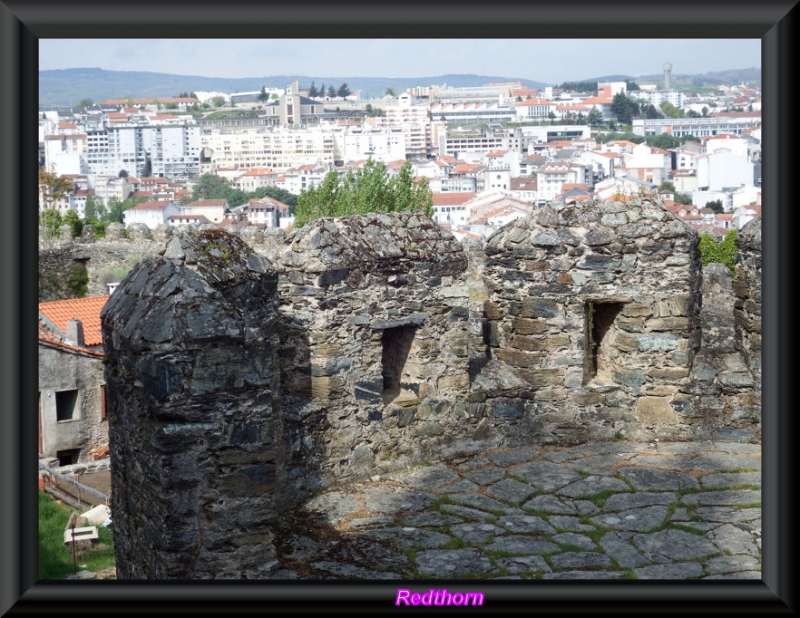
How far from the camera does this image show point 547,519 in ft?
20.6

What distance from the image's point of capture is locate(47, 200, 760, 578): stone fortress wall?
4.84 m

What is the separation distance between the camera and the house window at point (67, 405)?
19.4 m

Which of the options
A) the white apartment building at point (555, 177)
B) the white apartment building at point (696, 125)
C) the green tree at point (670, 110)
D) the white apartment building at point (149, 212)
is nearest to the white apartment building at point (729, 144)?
the white apartment building at point (696, 125)

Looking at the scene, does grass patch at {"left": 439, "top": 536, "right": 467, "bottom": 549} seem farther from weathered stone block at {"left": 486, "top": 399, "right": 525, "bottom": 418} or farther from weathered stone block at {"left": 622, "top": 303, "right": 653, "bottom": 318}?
weathered stone block at {"left": 622, "top": 303, "right": 653, "bottom": 318}

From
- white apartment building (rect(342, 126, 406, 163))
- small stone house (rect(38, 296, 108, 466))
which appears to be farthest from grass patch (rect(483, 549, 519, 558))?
white apartment building (rect(342, 126, 406, 163))

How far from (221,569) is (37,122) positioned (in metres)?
2.69

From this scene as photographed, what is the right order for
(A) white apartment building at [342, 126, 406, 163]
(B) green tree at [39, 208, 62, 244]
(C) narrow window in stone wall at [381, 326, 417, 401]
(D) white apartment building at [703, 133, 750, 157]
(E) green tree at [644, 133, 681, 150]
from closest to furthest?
(C) narrow window in stone wall at [381, 326, 417, 401], (B) green tree at [39, 208, 62, 244], (D) white apartment building at [703, 133, 750, 157], (E) green tree at [644, 133, 681, 150], (A) white apartment building at [342, 126, 406, 163]

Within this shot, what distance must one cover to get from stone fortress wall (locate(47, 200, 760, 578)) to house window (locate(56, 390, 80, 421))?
12038 millimetres

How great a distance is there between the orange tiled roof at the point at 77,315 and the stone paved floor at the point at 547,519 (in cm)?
1399

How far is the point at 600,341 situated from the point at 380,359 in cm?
202

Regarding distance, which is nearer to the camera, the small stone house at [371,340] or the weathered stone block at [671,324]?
the small stone house at [371,340]

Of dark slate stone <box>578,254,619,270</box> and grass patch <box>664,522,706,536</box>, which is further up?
dark slate stone <box>578,254,619,270</box>

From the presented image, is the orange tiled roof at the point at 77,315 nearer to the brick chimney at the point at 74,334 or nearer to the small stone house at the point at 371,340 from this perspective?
the brick chimney at the point at 74,334
